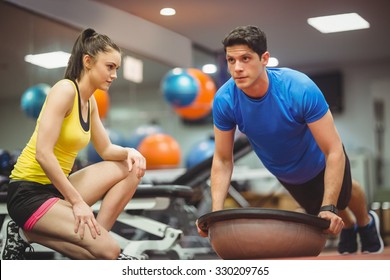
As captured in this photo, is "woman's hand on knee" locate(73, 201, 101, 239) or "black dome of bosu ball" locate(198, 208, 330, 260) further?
"woman's hand on knee" locate(73, 201, 101, 239)

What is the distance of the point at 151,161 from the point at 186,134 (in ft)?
14.4

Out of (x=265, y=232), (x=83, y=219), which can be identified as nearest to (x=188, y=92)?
(x=83, y=219)

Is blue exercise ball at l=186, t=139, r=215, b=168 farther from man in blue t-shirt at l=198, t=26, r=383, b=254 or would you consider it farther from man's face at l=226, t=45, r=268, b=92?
man's face at l=226, t=45, r=268, b=92

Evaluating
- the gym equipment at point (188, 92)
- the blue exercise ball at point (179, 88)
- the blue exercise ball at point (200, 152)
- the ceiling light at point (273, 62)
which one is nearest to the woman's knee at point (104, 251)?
the ceiling light at point (273, 62)

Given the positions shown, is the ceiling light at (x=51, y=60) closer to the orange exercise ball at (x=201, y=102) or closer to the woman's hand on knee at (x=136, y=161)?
the woman's hand on knee at (x=136, y=161)

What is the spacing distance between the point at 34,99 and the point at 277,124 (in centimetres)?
139

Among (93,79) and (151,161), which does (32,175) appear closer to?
(93,79)

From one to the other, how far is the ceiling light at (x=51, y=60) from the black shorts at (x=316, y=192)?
1082mm

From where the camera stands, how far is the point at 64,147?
2271 mm

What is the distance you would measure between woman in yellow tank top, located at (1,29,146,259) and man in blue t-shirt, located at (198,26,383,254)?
1.18 ft

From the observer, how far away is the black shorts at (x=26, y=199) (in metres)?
2.27

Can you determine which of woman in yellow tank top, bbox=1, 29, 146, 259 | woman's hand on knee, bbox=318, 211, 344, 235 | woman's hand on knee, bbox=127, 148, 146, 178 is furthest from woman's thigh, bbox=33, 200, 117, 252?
woman's hand on knee, bbox=318, 211, 344, 235

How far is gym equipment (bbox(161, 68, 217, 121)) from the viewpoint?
14.1 feet

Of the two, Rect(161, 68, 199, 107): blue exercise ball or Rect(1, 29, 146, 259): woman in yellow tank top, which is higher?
Rect(161, 68, 199, 107): blue exercise ball
